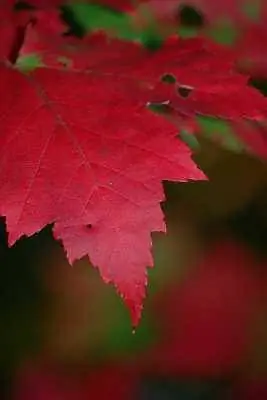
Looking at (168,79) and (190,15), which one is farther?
(190,15)

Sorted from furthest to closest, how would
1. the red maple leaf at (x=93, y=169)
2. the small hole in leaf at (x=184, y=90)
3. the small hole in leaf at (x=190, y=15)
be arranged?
the small hole in leaf at (x=190, y=15) < the small hole in leaf at (x=184, y=90) < the red maple leaf at (x=93, y=169)

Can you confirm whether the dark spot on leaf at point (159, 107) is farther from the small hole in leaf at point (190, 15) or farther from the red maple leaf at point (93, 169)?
the small hole in leaf at point (190, 15)

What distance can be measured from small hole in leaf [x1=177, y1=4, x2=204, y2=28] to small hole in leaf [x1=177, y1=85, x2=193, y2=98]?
0.17m

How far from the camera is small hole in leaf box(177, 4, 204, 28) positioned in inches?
25.9

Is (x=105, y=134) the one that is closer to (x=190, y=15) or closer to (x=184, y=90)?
(x=184, y=90)

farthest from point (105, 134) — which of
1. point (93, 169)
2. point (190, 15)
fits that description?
point (190, 15)

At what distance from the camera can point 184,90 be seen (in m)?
0.51

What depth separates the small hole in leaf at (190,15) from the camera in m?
0.66

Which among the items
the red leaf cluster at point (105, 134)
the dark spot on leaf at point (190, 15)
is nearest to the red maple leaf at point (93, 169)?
the red leaf cluster at point (105, 134)

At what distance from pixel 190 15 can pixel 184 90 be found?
18cm

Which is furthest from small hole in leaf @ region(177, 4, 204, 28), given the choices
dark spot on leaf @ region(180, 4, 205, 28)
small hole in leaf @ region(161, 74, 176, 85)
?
small hole in leaf @ region(161, 74, 176, 85)

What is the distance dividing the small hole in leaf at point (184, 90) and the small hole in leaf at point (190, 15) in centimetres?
17

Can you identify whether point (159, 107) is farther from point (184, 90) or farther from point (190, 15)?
point (190, 15)

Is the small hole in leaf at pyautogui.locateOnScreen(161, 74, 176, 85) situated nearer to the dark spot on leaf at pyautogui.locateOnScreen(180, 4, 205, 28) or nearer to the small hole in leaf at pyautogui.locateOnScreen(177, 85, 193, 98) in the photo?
the small hole in leaf at pyautogui.locateOnScreen(177, 85, 193, 98)
